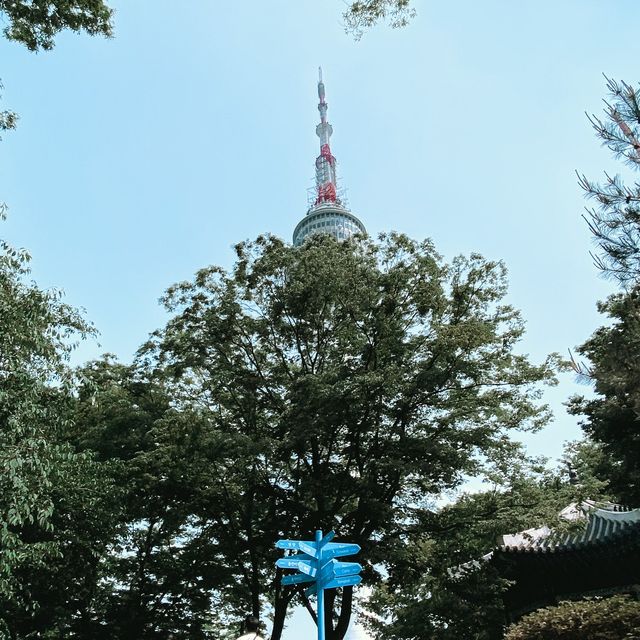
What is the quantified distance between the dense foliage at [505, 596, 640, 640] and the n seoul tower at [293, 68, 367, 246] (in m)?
79.6

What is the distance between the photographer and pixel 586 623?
30.2 feet

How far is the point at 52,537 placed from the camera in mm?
12383

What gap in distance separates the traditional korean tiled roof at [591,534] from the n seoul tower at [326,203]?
75.2 m

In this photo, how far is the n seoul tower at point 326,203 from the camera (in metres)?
90.0

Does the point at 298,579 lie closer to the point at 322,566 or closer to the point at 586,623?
the point at 322,566

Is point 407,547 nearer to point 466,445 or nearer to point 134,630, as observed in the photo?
point 466,445

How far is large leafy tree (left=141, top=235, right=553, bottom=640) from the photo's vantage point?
13.3 meters

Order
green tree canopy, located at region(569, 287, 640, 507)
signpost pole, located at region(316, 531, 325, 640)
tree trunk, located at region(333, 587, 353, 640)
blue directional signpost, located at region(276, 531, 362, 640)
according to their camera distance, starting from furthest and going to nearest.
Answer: tree trunk, located at region(333, 587, 353, 640) → green tree canopy, located at region(569, 287, 640, 507) → blue directional signpost, located at region(276, 531, 362, 640) → signpost pole, located at region(316, 531, 325, 640)

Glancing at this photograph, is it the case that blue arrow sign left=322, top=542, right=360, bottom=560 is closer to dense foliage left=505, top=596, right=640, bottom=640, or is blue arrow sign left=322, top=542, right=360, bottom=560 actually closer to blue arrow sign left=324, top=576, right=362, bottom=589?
blue arrow sign left=324, top=576, right=362, bottom=589

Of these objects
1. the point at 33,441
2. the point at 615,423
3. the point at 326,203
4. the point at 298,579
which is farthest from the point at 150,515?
the point at 326,203

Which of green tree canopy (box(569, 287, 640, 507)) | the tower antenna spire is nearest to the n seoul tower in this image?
the tower antenna spire

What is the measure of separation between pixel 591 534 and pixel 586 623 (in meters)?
5.29

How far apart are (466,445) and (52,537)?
366 inches

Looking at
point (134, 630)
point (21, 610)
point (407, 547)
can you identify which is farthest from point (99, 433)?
point (407, 547)
